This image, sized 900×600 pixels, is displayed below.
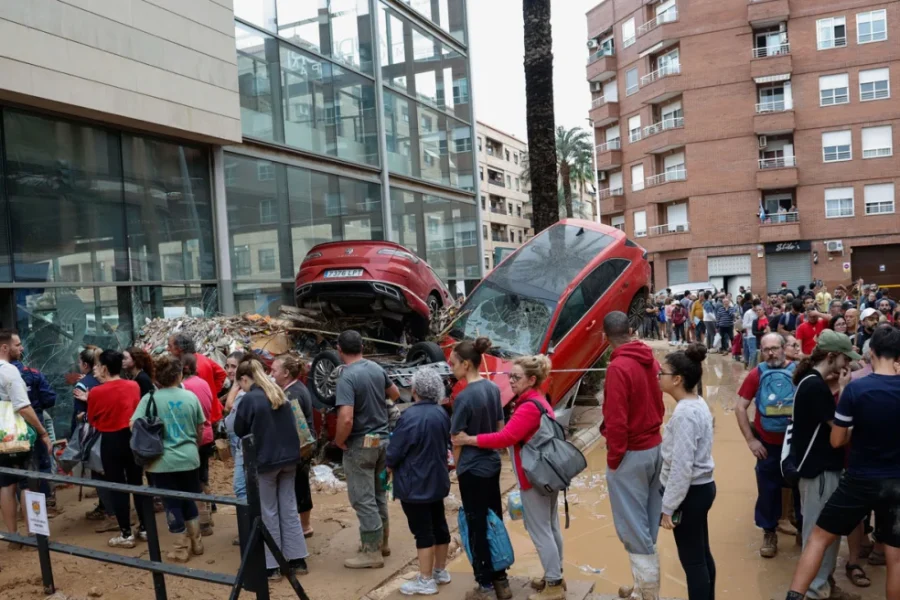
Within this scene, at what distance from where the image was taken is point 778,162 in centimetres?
3881

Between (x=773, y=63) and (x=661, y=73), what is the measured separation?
19.6 feet

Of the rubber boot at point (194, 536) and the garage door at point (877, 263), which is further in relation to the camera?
the garage door at point (877, 263)

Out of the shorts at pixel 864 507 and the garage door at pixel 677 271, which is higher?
the garage door at pixel 677 271

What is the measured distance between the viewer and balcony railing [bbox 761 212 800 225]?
126 feet

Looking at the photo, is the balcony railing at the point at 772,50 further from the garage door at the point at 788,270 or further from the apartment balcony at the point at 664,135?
the garage door at the point at 788,270

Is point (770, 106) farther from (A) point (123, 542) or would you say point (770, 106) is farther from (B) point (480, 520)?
(A) point (123, 542)

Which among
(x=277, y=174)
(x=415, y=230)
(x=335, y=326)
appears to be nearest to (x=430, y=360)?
(x=335, y=326)

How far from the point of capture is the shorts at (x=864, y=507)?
3.92 meters

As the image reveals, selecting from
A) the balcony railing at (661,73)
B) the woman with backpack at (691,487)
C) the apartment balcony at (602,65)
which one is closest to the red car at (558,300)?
the woman with backpack at (691,487)

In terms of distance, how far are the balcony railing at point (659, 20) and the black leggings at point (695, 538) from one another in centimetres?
4115

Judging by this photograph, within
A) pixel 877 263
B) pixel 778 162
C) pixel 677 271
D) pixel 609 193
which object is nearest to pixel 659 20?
pixel 609 193

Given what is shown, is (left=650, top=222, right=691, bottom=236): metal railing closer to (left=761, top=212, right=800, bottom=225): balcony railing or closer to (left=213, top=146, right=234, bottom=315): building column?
(left=761, top=212, right=800, bottom=225): balcony railing

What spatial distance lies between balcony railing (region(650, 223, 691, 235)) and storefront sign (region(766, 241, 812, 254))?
444 centimetres

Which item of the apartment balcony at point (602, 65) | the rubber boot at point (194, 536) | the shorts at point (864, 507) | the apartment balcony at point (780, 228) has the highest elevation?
the apartment balcony at point (602, 65)
